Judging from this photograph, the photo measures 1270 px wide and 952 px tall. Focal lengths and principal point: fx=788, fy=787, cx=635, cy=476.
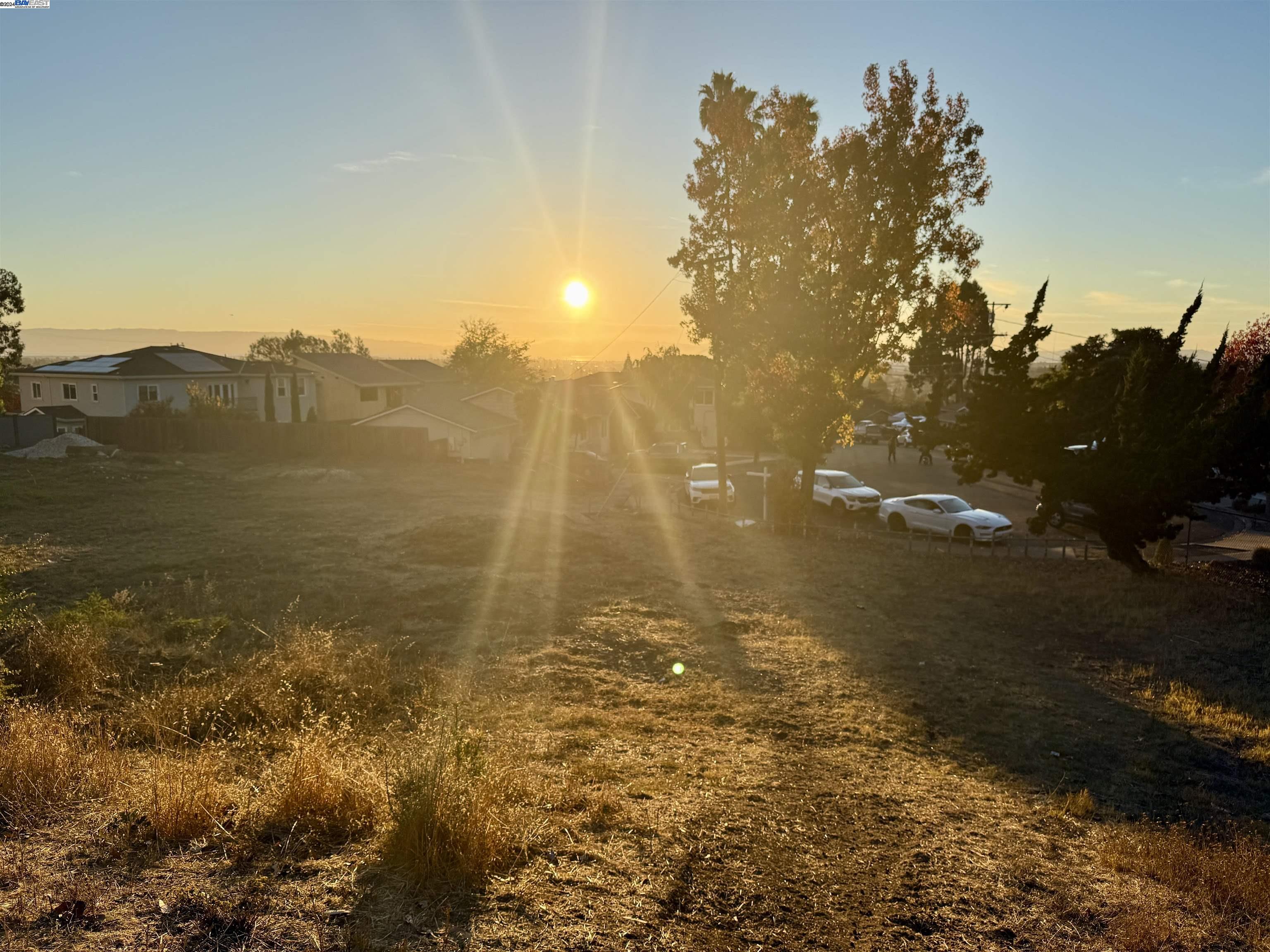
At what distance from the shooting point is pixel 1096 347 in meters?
41.2

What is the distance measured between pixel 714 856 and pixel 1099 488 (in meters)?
15.7

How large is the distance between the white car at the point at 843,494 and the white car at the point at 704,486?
3.23 metres

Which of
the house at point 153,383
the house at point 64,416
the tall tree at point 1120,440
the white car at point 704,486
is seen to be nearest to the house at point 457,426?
the house at point 153,383

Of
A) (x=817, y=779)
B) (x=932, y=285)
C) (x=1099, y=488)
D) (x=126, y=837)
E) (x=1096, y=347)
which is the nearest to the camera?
(x=126, y=837)

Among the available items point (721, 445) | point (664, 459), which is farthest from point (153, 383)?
point (721, 445)

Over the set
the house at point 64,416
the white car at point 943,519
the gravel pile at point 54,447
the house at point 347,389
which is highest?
the house at point 347,389

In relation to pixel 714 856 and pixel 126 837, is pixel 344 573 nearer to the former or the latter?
pixel 126 837

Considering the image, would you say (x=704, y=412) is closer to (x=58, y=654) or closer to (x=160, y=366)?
(x=160, y=366)

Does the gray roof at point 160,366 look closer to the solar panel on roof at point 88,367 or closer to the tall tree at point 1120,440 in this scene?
the solar panel on roof at point 88,367

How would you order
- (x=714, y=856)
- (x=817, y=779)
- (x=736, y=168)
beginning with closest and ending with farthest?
(x=714, y=856)
(x=817, y=779)
(x=736, y=168)

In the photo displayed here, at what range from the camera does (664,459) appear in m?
48.6

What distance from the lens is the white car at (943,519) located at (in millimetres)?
23438

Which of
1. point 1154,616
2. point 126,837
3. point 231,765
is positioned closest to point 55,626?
point 231,765

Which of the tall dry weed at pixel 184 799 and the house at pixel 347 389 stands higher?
the house at pixel 347 389
